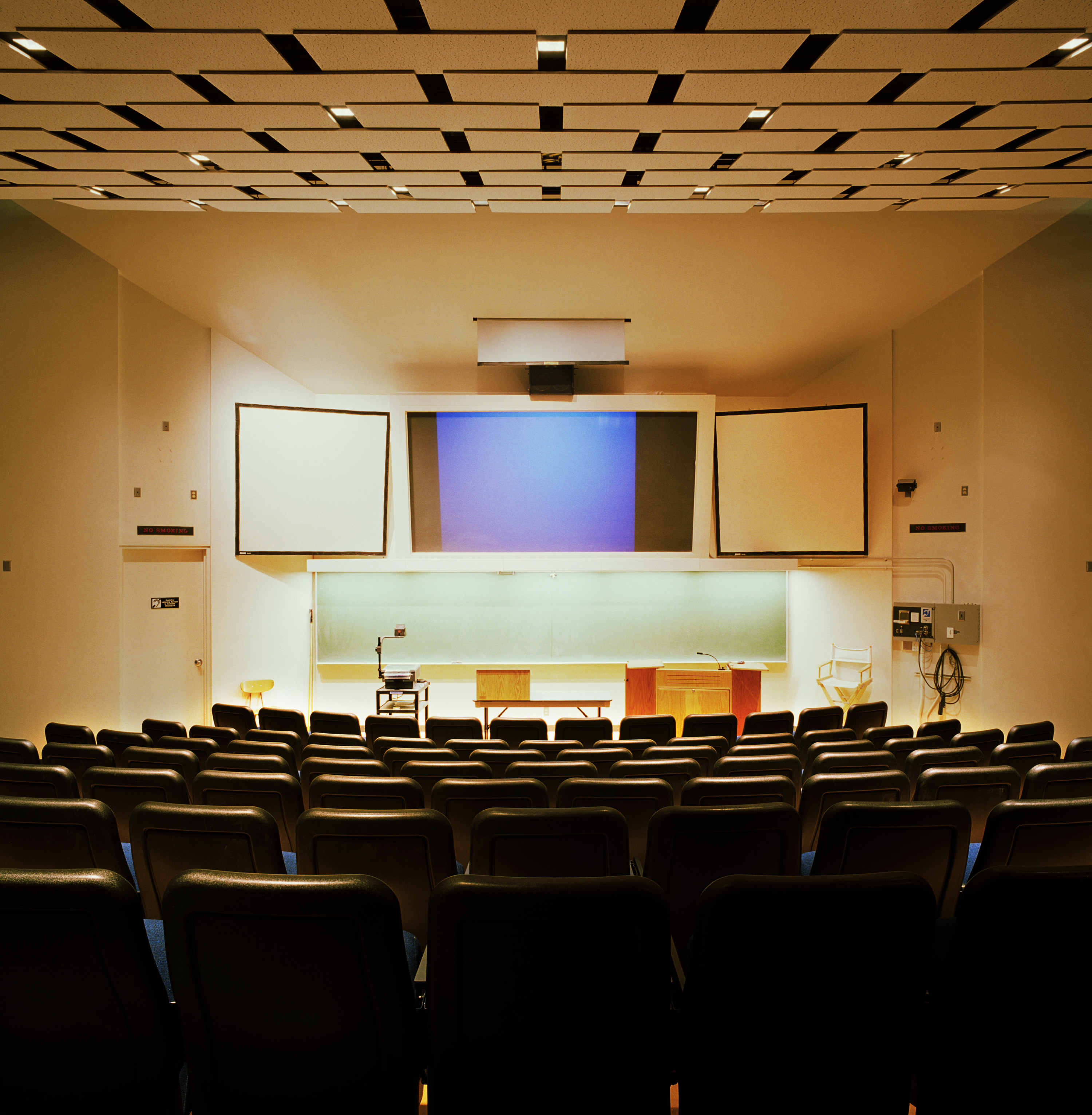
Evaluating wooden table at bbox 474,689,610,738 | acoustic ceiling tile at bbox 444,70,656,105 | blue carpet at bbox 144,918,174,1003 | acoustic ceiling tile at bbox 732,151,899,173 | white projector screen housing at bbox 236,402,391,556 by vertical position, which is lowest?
wooden table at bbox 474,689,610,738

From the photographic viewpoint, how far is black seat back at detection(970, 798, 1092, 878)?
6.61 feet

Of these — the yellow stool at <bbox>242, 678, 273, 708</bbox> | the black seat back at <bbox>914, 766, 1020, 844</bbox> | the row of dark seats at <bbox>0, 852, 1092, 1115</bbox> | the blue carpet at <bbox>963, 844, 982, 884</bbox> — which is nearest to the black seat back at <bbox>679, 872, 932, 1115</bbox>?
the row of dark seats at <bbox>0, 852, 1092, 1115</bbox>

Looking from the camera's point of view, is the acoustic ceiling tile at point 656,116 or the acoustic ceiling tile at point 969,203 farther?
the acoustic ceiling tile at point 969,203

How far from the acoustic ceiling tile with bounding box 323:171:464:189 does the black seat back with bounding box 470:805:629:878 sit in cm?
468

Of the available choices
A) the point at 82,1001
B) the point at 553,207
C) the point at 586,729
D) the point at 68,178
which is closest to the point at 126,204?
Result: the point at 68,178

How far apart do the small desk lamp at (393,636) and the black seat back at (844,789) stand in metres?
7.50

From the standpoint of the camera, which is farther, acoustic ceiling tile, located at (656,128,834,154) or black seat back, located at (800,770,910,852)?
acoustic ceiling tile, located at (656,128,834,154)

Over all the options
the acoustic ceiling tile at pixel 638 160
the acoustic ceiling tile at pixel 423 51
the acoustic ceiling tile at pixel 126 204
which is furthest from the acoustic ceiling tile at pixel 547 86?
the acoustic ceiling tile at pixel 126 204

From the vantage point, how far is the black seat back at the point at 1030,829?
201 centimetres

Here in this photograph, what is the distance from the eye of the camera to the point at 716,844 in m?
2.09

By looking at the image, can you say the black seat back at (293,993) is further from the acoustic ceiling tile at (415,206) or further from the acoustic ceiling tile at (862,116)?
the acoustic ceiling tile at (415,206)

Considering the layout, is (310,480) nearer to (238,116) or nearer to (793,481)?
(238,116)

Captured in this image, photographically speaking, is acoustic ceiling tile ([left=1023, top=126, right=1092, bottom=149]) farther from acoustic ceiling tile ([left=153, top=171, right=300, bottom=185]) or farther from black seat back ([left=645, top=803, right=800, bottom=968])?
acoustic ceiling tile ([left=153, top=171, right=300, bottom=185])

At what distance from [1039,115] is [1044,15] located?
105 centimetres
